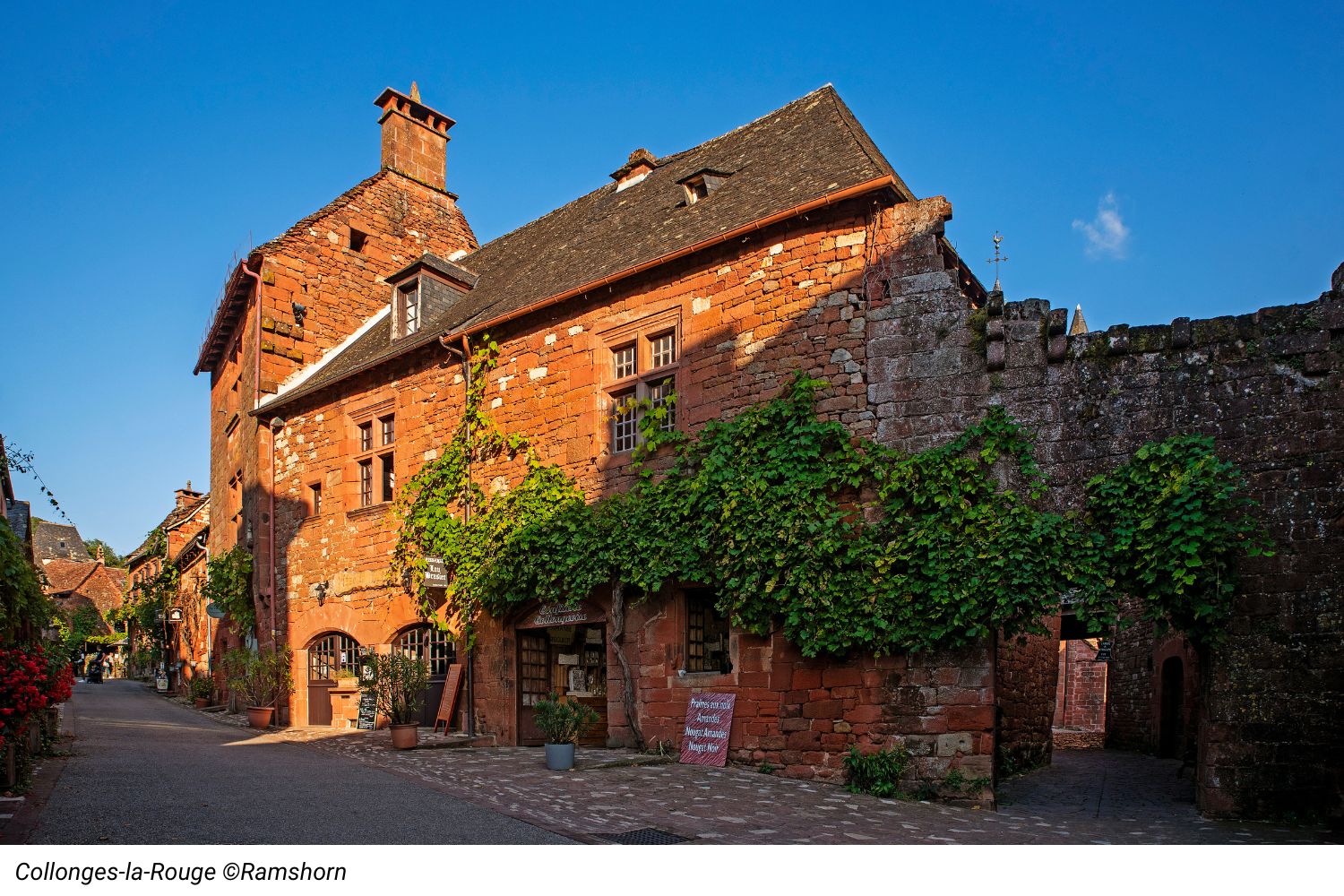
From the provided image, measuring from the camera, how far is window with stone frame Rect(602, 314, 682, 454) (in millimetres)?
12875

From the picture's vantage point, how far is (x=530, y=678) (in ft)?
46.5

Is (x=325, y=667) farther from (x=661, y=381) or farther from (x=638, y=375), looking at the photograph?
(x=661, y=381)

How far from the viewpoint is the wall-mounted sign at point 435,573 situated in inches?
575

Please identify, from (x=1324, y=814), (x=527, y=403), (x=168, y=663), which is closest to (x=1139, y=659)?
(x=1324, y=814)

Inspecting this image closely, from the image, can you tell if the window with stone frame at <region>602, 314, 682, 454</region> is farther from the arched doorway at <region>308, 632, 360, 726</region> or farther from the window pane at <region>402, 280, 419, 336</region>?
the arched doorway at <region>308, 632, 360, 726</region>

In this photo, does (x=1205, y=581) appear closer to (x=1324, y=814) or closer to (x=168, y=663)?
(x=1324, y=814)

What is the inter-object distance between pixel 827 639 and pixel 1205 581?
3.53m

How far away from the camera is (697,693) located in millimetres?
11664

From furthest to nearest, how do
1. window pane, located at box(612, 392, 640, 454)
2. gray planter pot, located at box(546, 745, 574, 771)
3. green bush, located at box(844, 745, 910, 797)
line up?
1. window pane, located at box(612, 392, 640, 454)
2. gray planter pot, located at box(546, 745, 574, 771)
3. green bush, located at box(844, 745, 910, 797)

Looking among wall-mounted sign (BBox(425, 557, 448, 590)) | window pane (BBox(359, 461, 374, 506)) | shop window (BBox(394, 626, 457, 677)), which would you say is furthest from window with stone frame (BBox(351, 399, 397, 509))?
shop window (BBox(394, 626, 457, 677))

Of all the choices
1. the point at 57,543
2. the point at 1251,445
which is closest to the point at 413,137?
the point at 1251,445

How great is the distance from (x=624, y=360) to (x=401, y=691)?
5124 mm

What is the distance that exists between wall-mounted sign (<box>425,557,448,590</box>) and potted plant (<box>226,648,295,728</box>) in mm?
4526

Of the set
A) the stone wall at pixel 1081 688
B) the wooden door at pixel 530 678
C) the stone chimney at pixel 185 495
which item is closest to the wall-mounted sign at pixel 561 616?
the wooden door at pixel 530 678
